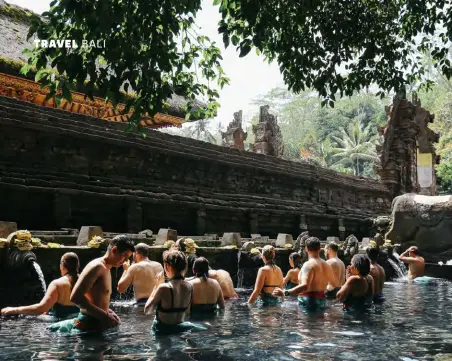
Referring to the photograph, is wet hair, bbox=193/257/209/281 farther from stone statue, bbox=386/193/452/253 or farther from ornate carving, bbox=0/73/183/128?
stone statue, bbox=386/193/452/253

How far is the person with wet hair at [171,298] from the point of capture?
5887 millimetres

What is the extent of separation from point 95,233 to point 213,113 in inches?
115

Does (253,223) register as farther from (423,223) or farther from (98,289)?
(98,289)

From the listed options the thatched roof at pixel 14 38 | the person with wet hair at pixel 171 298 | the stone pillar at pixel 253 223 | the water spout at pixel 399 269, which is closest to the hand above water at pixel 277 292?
the person with wet hair at pixel 171 298

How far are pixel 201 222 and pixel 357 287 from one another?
737 cm

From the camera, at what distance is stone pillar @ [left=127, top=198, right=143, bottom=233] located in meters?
13.0

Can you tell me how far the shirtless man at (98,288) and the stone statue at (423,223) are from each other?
13.7m

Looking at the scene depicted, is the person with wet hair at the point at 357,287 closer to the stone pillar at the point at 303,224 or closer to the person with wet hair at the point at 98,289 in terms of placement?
the person with wet hair at the point at 98,289

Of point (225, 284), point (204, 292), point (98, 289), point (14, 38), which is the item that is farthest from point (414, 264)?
point (14, 38)

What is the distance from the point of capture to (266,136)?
25.3m

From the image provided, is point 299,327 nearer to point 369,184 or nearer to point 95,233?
point 95,233

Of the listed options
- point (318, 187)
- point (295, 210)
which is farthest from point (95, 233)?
point (318, 187)

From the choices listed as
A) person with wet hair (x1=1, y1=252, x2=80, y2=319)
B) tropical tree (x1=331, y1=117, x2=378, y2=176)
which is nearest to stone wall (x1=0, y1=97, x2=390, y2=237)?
person with wet hair (x1=1, y1=252, x2=80, y2=319)

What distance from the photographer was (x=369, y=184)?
2608 centimetres
